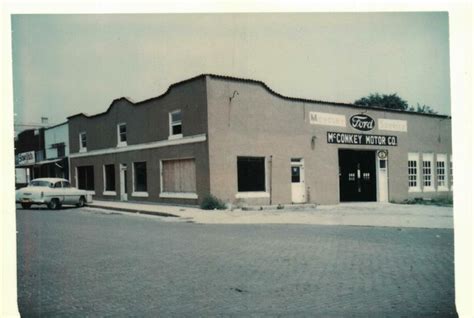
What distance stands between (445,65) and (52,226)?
10126 millimetres

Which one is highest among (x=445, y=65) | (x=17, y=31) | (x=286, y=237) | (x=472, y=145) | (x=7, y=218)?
(x=17, y=31)

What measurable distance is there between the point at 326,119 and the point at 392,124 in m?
3.47

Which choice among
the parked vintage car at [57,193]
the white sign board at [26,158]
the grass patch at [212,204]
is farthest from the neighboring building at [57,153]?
the grass patch at [212,204]

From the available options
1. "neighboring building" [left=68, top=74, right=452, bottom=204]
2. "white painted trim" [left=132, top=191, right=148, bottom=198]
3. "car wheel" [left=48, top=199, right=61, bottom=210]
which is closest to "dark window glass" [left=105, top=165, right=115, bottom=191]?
"neighboring building" [left=68, top=74, right=452, bottom=204]

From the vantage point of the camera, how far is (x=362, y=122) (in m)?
19.9

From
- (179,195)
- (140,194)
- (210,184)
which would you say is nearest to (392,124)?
(210,184)

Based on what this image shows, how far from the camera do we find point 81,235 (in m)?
10.1

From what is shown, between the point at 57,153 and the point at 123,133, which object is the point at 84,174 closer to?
the point at 57,153

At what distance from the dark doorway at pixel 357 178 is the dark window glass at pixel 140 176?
9485 mm

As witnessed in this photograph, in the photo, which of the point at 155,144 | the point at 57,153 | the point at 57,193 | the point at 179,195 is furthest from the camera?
the point at 155,144

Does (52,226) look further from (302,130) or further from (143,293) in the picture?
(302,130)

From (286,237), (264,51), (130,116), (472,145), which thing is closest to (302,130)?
(130,116)

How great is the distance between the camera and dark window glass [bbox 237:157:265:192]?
56.8 feet

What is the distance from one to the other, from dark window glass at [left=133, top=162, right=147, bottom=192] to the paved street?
867 cm
